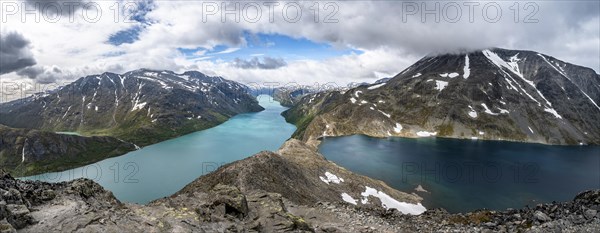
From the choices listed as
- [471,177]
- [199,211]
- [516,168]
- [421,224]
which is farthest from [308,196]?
[516,168]

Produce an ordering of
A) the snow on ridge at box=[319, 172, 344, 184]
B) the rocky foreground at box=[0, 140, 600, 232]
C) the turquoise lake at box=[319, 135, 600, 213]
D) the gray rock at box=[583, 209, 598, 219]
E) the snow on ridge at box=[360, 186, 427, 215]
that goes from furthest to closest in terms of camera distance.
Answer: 1. the turquoise lake at box=[319, 135, 600, 213]
2. the snow on ridge at box=[319, 172, 344, 184]
3. the snow on ridge at box=[360, 186, 427, 215]
4. the gray rock at box=[583, 209, 598, 219]
5. the rocky foreground at box=[0, 140, 600, 232]

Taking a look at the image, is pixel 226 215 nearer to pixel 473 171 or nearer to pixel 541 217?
pixel 541 217

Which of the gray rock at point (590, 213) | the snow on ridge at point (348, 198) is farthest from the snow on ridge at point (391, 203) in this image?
the gray rock at point (590, 213)

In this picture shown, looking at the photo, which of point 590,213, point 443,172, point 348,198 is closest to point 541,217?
point 590,213

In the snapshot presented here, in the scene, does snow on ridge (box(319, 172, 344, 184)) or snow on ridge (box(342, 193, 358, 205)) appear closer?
snow on ridge (box(342, 193, 358, 205))

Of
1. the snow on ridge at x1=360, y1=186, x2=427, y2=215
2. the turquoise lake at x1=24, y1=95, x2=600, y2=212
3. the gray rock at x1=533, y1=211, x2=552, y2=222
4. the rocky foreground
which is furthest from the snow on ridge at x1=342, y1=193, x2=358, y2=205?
the gray rock at x1=533, y1=211, x2=552, y2=222

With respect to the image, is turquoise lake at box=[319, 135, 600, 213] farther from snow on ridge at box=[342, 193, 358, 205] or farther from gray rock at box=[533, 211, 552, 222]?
gray rock at box=[533, 211, 552, 222]
